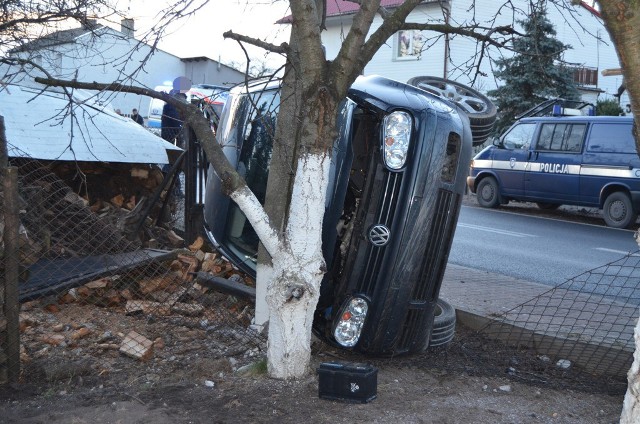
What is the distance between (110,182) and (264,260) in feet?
15.3

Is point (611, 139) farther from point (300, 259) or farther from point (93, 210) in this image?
point (300, 259)

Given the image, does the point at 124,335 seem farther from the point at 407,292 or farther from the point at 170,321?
the point at 407,292

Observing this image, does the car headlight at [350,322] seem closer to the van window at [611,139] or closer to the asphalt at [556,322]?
the asphalt at [556,322]

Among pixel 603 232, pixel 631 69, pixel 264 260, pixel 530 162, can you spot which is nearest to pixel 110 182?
pixel 264 260

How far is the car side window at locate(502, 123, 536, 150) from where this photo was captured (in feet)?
59.9

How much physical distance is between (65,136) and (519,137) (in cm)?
1231

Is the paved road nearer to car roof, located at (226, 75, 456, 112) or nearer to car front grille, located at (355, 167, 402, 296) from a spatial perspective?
car roof, located at (226, 75, 456, 112)

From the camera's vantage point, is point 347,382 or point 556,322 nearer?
point 347,382

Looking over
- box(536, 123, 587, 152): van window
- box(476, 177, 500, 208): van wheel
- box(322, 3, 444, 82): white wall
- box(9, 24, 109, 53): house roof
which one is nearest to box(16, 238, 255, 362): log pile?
box(9, 24, 109, 53): house roof

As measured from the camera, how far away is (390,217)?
5.02m

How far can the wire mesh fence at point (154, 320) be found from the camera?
17.9 feet

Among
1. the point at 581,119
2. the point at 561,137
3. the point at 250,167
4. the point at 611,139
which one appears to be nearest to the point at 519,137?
the point at 561,137

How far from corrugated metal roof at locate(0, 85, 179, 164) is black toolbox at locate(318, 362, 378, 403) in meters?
4.65

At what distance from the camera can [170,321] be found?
6.30m
